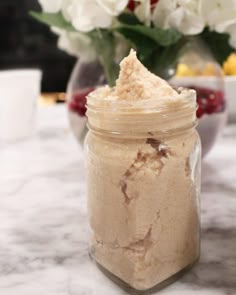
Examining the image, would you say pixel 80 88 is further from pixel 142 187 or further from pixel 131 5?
pixel 142 187

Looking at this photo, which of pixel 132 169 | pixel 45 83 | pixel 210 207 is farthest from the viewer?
pixel 45 83

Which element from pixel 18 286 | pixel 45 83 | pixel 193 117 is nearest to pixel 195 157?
pixel 193 117

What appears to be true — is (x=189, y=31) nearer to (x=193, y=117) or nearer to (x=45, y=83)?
(x=193, y=117)

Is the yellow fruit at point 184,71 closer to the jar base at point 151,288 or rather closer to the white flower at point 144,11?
the white flower at point 144,11

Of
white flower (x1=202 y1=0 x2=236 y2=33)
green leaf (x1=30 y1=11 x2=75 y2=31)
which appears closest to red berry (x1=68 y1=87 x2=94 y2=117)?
green leaf (x1=30 y1=11 x2=75 y2=31)

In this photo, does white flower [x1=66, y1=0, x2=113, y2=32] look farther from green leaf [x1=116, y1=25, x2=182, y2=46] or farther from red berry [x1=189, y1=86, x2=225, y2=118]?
red berry [x1=189, y1=86, x2=225, y2=118]

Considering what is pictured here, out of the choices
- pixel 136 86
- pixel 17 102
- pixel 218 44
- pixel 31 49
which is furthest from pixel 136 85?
pixel 31 49
